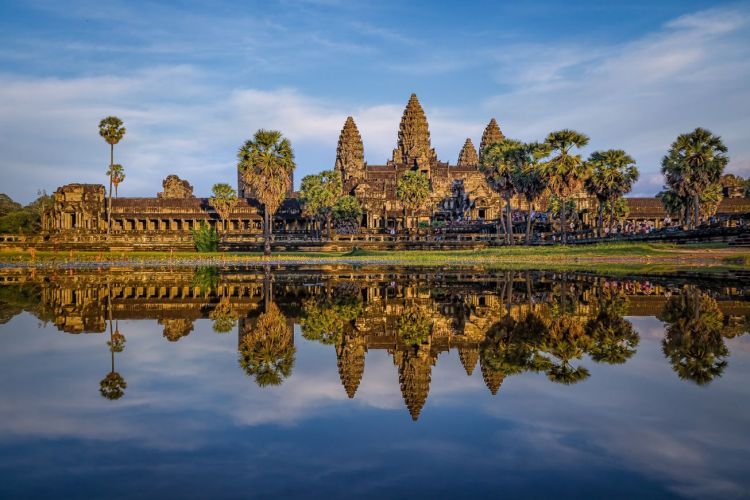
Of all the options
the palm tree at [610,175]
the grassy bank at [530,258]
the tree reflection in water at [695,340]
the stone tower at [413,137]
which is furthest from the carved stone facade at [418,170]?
the tree reflection in water at [695,340]

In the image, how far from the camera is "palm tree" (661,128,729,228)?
66562mm

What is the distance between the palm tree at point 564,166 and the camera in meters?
68.4

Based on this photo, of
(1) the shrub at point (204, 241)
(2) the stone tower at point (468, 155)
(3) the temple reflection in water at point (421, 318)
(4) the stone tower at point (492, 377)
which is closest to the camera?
(4) the stone tower at point (492, 377)

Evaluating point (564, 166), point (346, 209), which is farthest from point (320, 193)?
point (564, 166)

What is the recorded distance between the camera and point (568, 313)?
18750 mm

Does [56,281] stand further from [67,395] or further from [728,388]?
[728,388]

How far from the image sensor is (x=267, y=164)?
70875 millimetres

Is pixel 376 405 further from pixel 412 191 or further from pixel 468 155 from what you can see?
pixel 468 155

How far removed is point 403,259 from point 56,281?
3063 centimetres

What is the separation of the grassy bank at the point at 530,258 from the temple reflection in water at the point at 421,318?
675 inches

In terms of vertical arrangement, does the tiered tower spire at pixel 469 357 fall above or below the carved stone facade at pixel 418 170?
below

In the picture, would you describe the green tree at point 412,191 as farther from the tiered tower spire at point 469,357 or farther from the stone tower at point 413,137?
the tiered tower spire at point 469,357

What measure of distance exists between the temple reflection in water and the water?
11cm

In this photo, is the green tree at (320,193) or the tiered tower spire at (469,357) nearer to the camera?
the tiered tower spire at (469,357)
